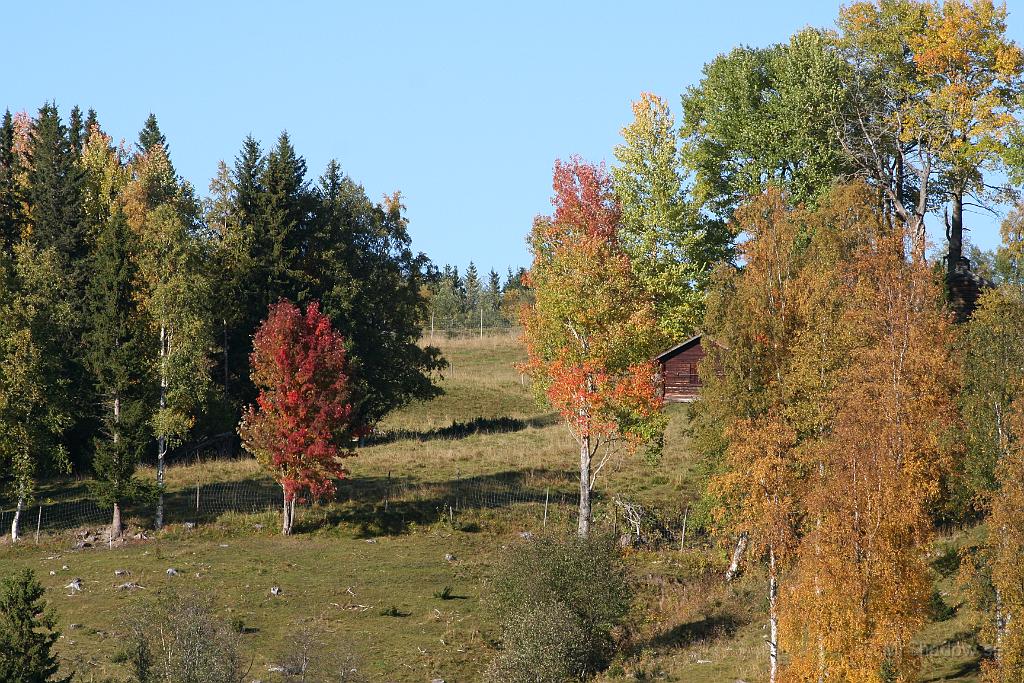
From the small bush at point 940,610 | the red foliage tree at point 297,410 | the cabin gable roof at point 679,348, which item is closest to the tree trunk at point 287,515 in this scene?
the red foliage tree at point 297,410

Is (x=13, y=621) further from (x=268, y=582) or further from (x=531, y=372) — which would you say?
(x=531, y=372)

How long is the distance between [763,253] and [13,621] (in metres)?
31.4

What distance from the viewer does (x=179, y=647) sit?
124ft

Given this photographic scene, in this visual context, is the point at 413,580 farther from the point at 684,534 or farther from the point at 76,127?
the point at 76,127

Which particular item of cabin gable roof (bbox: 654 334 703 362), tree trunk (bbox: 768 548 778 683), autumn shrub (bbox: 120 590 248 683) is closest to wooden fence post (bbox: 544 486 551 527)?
cabin gable roof (bbox: 654 334 703 362)

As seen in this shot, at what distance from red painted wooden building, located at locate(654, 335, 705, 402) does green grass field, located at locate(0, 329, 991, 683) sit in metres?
9.81

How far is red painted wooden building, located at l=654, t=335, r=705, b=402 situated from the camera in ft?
283

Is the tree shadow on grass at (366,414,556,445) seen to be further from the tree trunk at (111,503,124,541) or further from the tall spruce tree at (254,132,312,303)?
the tree trunk at (111,503,124,541)

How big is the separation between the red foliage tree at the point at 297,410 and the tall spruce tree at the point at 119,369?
5441 millimetres

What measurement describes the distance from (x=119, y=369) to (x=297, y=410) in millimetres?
9238

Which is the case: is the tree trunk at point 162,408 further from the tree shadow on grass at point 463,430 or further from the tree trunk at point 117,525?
the tree shadow on grass at point 463,430

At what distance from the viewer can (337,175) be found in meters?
91.2

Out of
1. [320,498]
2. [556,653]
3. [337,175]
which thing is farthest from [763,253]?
[337,175]

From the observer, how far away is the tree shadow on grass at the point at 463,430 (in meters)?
86.3
